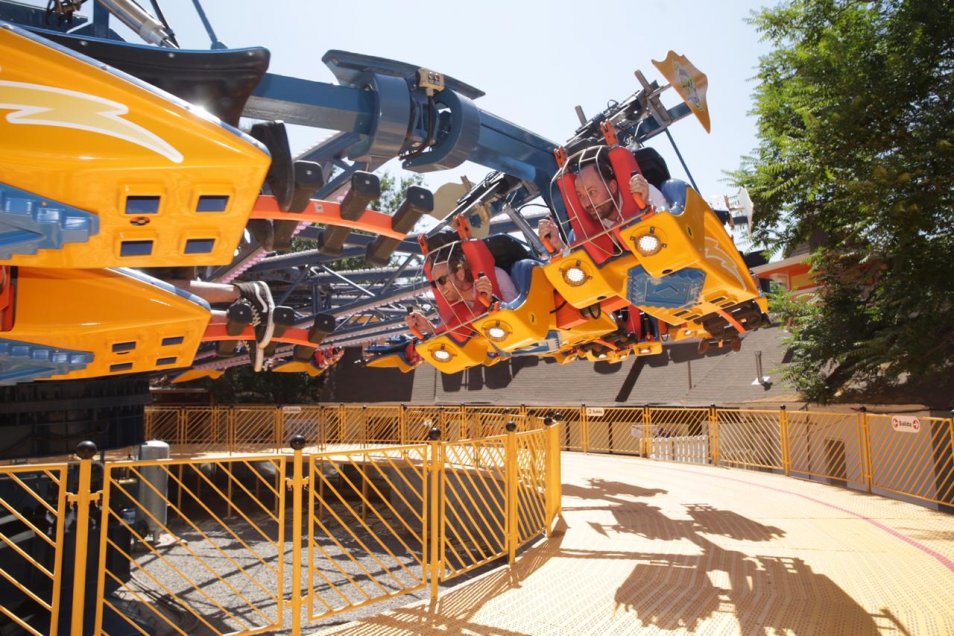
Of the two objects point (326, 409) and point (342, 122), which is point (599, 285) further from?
point (326, 409)

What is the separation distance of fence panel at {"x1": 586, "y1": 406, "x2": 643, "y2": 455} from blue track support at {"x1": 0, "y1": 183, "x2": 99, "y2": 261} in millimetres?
16851

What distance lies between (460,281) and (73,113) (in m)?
4.72

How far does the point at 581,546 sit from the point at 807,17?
13.1m

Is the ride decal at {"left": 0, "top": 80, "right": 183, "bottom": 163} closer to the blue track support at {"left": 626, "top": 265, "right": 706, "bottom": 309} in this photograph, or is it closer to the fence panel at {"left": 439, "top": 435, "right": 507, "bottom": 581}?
the fence panel at {"left": 439, "top": 435, "right": 507, "bottom": 581}

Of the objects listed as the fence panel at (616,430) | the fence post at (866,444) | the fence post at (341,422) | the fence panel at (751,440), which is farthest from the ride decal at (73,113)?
the fence post at (341,422)

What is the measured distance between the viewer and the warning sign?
10461mm

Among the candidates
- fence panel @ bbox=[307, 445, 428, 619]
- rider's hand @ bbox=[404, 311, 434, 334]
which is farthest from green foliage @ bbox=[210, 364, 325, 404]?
rider's hand @ bbox=[404, 311, 434, 334]

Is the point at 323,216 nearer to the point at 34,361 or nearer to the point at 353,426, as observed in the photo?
the point at 34,361

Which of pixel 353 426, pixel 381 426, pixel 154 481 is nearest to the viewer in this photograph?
pixel 154 481

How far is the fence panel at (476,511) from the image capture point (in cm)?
676

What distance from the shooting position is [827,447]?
1355 cm

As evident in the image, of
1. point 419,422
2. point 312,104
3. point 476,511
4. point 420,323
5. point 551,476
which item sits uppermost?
point 312,104

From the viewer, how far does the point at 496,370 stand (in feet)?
86.0

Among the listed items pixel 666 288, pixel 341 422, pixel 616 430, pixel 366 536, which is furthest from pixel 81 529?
pixel 616 430
